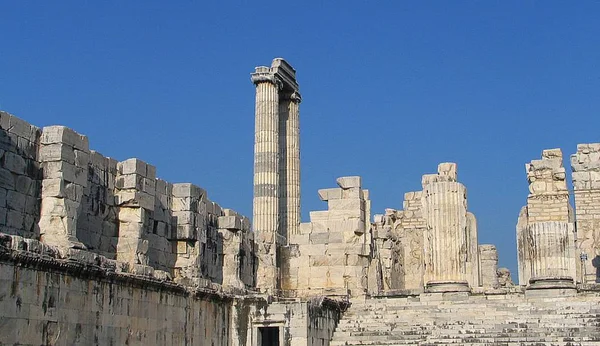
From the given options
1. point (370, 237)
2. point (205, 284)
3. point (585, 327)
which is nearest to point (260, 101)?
point (370, 237)

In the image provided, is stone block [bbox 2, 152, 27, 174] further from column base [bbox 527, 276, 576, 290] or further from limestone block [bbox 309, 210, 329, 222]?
column base [bbox 527, 276, 576, 290]

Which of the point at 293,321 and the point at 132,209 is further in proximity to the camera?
the point at 293,321

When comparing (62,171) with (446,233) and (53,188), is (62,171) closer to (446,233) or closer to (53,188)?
(53,188)

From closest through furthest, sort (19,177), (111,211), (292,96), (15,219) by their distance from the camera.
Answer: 1. (15,219)
2. (19,177)
3. (111,211)
4. (292,96)

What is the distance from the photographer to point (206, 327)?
1959 cm

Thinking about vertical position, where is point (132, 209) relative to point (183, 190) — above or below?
below

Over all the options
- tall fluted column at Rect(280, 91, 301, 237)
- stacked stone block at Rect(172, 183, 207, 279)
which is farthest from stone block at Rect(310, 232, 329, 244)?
tall fluted column at Rect(280, 91, 301, 237)

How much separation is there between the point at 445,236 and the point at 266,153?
11.1 metres

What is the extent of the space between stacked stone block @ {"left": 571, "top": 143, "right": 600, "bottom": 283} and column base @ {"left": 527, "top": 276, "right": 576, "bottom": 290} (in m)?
8.42

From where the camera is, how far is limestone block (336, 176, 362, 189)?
25.8 metres

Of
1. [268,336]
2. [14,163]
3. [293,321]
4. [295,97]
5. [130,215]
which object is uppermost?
[295,97]

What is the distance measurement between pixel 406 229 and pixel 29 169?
74.9 feet

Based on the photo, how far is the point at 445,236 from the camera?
24969 millimetres

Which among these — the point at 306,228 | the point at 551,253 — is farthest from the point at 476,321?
the point at 306,228
